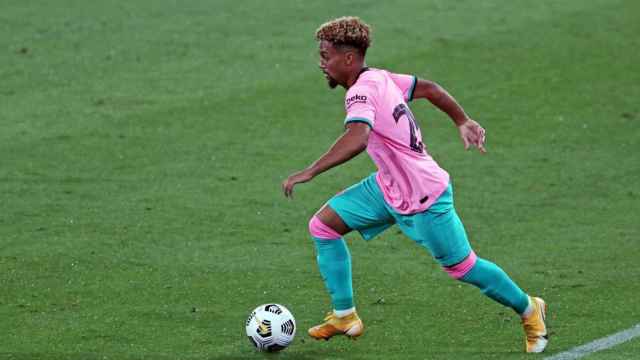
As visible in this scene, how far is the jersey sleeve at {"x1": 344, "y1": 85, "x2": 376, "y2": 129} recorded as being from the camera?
7.65m

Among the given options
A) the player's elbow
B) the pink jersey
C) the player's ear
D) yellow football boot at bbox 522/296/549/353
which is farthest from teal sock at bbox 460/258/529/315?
the player's ear

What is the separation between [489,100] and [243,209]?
4989mm

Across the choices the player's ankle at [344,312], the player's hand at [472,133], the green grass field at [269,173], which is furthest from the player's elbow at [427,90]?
the green grass field at [269,173]

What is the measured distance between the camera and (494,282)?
7930 millimetres

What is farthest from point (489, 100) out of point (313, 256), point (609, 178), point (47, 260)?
point (47, 260)

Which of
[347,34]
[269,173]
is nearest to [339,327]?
[347,34]

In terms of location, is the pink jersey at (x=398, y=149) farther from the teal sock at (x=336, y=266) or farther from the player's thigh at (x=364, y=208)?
the teal sock at (x=336, y=266)

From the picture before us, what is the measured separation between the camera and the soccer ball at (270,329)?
26.4ft

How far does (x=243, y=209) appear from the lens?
12047mm

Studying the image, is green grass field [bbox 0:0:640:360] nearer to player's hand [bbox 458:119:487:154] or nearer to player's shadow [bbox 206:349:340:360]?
player's shadow [bbox 206:349:340:360]

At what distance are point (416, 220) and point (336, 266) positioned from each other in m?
0.63

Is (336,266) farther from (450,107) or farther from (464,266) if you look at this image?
(450,107)

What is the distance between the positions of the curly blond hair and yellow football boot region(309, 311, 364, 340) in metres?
1.62

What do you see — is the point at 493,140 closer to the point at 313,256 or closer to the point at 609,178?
the point at 609,178
